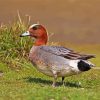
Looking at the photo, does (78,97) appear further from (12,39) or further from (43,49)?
(12,39)

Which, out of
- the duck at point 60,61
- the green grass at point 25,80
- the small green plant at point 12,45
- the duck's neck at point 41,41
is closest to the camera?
the green grass at point 25,80

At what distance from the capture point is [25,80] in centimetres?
1416

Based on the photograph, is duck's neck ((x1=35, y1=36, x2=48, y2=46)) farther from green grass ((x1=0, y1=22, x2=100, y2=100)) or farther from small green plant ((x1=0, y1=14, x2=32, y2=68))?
small green plant ((x1=0, y1=14, x2=32, y2=68))

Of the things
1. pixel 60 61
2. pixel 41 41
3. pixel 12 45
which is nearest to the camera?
pixel 60 61

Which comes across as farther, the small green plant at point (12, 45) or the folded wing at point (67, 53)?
the small green plant at point (12, 45)

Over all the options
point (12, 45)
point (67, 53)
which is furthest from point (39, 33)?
point (12, 45)

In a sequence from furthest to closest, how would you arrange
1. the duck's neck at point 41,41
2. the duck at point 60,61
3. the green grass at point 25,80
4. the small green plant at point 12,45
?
the small green plant at point 12,45, the duck's neck at point 41,41, the duck at point 60,61, the green grass at point 25,80

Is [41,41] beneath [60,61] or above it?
above

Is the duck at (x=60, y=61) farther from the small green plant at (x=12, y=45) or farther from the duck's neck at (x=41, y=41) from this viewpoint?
the small green plant at (x=12, y=45)

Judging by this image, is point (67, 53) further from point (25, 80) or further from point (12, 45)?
point (12, 45)

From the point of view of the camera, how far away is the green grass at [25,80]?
1042cm

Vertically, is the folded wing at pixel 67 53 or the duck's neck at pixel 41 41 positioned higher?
the duck's neck at pixel 41 41

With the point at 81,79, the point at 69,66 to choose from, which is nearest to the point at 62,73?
the point at 69,66

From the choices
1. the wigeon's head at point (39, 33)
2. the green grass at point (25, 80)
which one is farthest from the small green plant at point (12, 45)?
the wigeon's head at point (39, 33)
